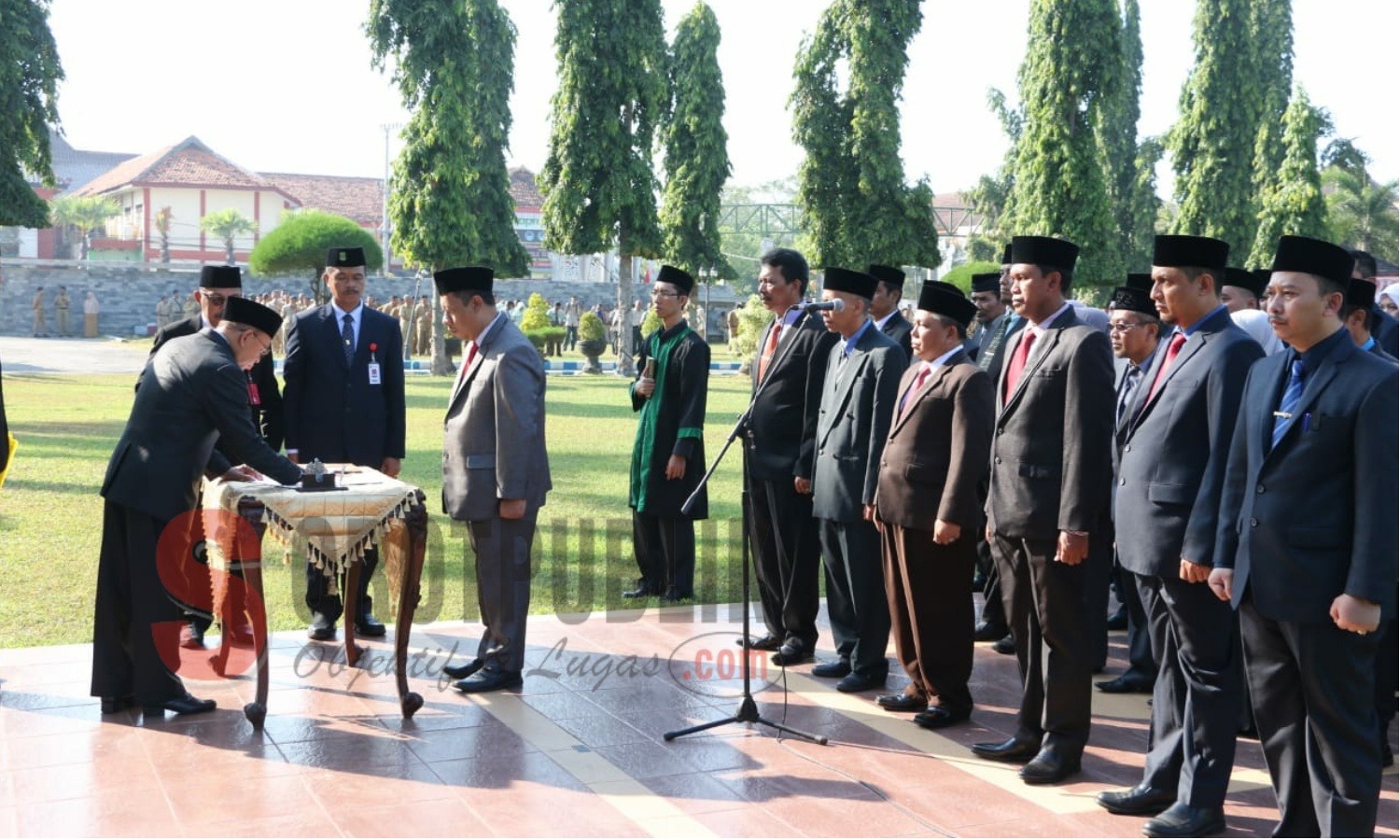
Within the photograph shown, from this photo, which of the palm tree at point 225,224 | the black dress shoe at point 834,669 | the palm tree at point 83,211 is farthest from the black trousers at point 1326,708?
the palm tree at point 83,211

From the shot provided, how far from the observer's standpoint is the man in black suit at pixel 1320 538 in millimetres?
3881

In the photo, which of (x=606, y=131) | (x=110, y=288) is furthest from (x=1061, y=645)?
(x=110, y=288)

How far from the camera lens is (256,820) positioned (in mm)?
4473

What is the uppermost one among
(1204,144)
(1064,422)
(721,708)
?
(1204,144)

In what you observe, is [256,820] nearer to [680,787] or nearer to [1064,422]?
[680,787]

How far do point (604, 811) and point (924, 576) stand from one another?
72.2 inches

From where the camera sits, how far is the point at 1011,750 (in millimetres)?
5250

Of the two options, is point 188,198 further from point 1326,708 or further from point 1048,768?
point 1326,708

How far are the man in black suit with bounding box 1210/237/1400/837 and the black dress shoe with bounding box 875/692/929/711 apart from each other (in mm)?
1895

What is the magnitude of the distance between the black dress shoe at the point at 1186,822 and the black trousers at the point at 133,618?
3917mm

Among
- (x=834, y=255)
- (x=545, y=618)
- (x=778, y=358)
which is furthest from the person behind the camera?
(x=834, y=255)

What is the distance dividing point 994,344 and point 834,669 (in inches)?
94.6

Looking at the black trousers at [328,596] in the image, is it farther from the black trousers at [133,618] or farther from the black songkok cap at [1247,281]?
the black songkok cap at [1247,281]

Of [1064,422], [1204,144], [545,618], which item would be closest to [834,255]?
[1204,144]
